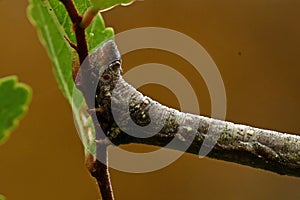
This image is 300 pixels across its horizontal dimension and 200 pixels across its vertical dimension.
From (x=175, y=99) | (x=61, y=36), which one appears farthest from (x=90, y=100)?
(x=175, y=99)

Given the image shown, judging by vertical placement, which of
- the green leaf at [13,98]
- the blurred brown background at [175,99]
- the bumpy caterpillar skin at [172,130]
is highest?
the green leaf at [13,98]

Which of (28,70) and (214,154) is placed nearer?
(214,154)

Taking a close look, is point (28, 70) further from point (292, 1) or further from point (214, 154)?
point (214, 154)

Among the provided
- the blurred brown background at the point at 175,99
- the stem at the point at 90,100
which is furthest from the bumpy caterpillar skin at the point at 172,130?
the blurred brown background at the point at 175,99

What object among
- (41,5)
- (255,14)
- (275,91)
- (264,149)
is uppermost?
(41,5)

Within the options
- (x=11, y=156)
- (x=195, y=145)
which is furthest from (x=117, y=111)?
(x=11, y=156)

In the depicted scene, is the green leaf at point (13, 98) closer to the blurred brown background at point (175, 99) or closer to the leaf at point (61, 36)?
the leaf at point (61, 36)
